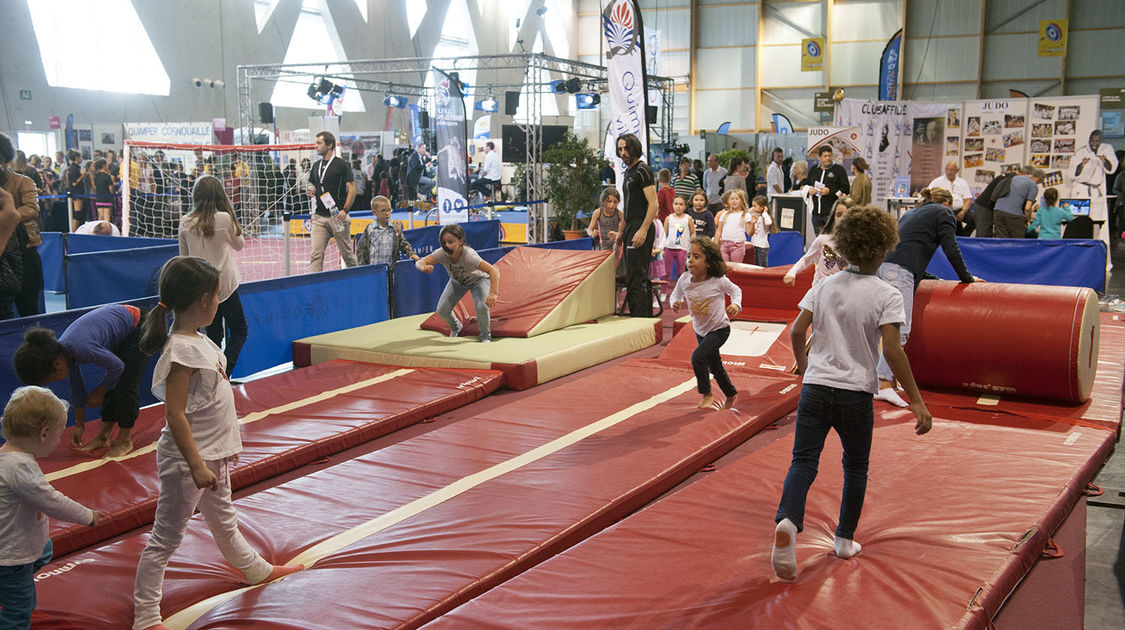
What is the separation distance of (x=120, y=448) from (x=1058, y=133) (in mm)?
13831

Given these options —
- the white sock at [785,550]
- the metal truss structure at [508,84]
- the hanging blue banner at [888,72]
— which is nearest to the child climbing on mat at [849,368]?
the white sock at [785,550]

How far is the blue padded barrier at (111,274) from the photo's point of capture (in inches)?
290

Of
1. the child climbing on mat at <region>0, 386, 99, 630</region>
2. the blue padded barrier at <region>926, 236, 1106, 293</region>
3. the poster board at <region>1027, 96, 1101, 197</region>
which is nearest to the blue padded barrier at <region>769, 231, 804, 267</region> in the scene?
the blue padded barrier at <region>926, 236, 1106, 293</region>

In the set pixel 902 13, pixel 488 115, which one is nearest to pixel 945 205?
pixel 488 115

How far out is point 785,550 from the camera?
3.03m

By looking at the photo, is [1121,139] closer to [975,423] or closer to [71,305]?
[975,423]

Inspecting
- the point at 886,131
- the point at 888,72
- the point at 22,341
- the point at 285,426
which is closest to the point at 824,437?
the point at 285,426

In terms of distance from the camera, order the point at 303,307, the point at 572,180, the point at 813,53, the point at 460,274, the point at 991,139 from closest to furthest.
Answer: the point at 460,274 → the point at 303,307 → the point at 572,180 → the point at 991,139 → the point at 813,53

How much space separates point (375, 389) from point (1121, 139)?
921 inches

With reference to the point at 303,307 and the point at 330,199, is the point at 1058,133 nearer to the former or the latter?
the point at 330,199

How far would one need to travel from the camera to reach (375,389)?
6082 mm

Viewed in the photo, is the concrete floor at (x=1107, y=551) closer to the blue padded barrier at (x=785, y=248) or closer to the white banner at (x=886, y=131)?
the blue padded barrier at (x=785, y=248)

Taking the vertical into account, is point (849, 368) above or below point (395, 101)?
below

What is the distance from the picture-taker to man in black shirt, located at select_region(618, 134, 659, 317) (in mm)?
7717
